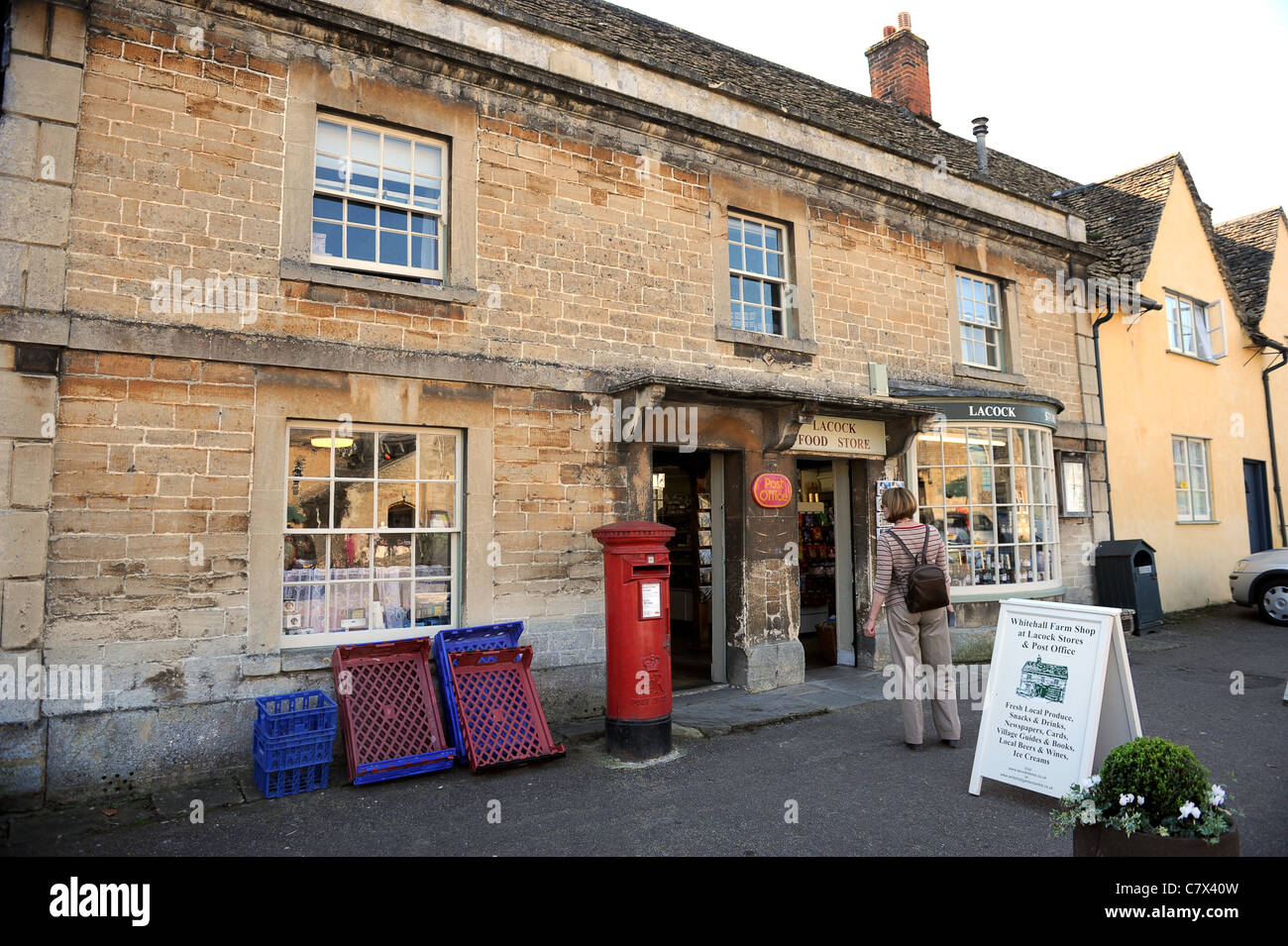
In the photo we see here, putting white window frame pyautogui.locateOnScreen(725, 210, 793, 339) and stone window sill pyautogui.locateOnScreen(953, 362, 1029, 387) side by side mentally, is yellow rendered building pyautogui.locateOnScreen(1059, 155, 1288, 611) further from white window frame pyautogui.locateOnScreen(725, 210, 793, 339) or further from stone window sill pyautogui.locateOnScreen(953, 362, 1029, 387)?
white window frame pyautogui.locateOnScreen(725, 210, 793, 339)

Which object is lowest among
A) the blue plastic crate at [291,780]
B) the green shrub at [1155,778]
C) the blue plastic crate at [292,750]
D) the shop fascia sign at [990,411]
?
the blue plastic crate at [291,780]

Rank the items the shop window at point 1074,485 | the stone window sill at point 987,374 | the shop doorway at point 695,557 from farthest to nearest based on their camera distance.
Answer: the shop window at point 1074,485 < the stone window sill at point 987,374 < the shop doorway at point 695,557

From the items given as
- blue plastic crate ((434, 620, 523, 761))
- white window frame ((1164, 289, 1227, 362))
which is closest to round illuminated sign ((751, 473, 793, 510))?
blue plastic crate ((434, 620, 523, 761))

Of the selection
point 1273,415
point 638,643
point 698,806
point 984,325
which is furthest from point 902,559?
point 1273,415

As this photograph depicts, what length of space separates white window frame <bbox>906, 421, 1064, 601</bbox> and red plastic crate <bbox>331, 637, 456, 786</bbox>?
697cm

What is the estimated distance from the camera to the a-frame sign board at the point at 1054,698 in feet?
16.2

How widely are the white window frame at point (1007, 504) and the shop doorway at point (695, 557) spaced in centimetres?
286

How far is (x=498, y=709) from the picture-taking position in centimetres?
621

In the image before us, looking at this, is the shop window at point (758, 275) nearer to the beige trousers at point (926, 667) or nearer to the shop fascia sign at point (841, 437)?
the shop fascia sign at point (841, 437)

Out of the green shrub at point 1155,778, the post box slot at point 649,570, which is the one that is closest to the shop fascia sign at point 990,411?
A: the post box slot at point 649,570

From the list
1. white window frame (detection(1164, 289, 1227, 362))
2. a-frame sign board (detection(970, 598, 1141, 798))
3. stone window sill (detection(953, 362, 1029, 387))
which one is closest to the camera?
a-frame sign board (detection(970, 598, 1141, 798))

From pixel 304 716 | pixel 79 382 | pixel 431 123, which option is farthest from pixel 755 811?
pixel 431 123

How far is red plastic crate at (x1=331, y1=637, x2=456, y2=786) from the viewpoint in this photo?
575 centimetres
